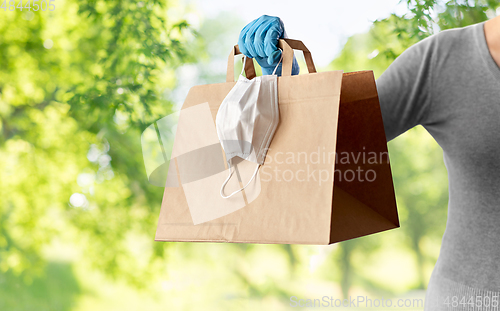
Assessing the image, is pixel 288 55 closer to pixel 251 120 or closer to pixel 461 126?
pixel 251 120

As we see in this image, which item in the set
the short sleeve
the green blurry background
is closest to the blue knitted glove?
the short sleeve

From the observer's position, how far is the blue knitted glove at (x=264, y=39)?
432 millimetres

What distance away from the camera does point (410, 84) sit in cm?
49

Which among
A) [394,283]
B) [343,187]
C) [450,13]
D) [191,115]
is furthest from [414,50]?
[394,283]

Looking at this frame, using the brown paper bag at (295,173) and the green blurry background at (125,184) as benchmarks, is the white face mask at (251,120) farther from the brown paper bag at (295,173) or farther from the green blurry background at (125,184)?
the green blurry background at (125,184)

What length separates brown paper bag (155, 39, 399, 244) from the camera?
0.38m

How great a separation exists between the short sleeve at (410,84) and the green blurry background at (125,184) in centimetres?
95

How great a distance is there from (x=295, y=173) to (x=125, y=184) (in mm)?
1743

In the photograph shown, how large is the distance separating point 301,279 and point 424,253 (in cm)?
94

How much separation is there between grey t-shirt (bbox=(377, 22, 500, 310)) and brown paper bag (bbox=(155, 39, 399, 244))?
3.8 inches

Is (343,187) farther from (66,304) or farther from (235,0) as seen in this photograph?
(66,304)

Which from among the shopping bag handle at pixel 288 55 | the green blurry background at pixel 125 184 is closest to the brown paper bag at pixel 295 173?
the shopping bag handle at pixel 288 55

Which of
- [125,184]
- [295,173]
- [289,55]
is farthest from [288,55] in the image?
[125,184]

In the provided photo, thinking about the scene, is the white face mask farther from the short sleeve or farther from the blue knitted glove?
the short sleeve
